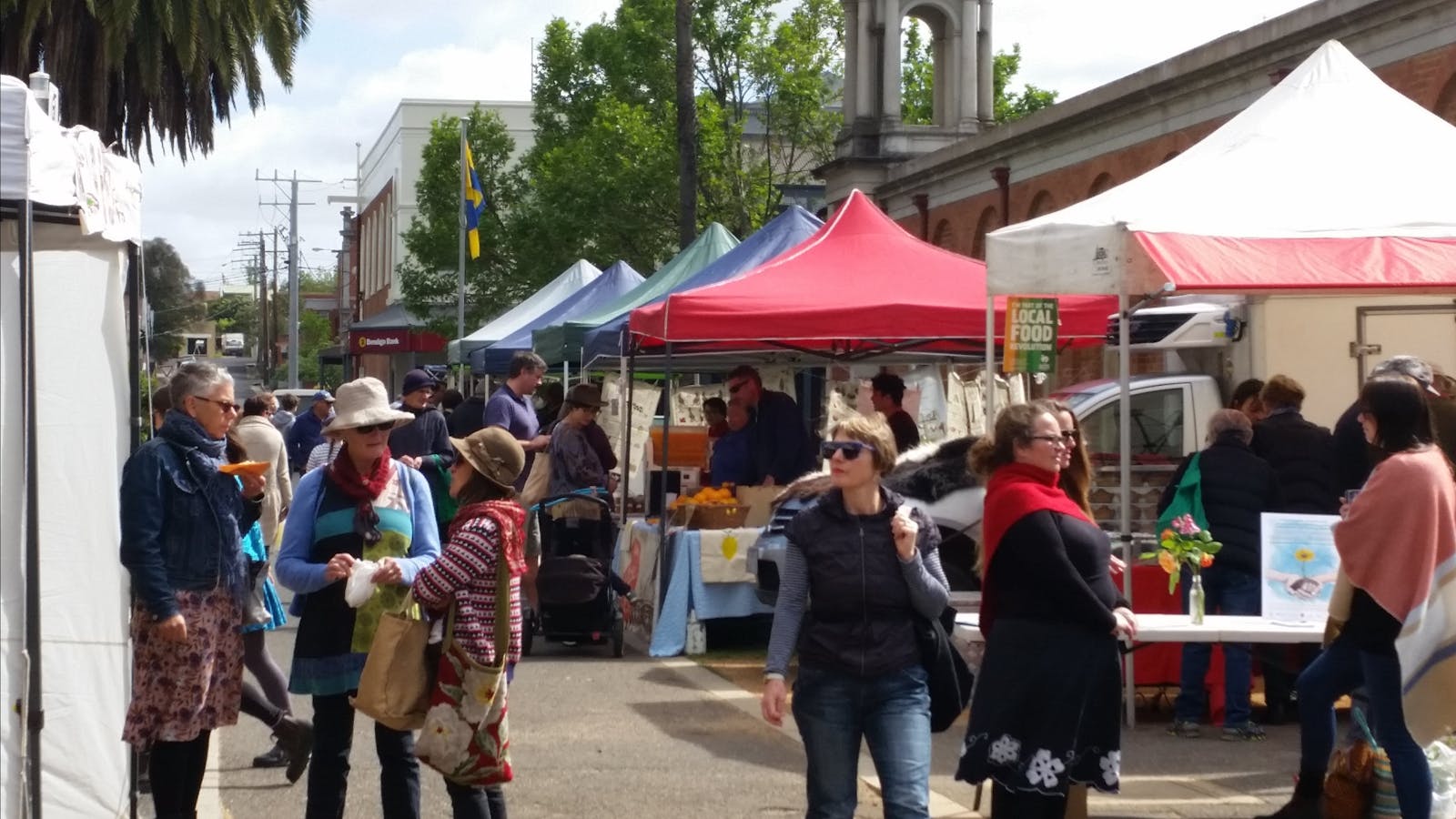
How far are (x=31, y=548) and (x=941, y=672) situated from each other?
2872 mm

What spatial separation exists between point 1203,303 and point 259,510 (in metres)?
11.7

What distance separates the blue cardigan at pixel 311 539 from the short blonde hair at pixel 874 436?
1.48 metres

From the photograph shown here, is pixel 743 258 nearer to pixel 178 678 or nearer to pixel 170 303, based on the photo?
pixel 178 678

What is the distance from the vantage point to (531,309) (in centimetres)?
2791

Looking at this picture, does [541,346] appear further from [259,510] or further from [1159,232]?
[259,510]

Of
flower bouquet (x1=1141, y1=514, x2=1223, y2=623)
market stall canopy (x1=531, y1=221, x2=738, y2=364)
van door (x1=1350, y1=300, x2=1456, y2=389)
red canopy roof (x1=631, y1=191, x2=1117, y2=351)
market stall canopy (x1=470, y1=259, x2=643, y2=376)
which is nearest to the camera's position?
flower bouquet (x1=1141, y1=514, x2=1223, y2=623)

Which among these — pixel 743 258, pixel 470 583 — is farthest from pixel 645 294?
pixel 470 583

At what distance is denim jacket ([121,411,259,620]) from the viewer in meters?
6.40

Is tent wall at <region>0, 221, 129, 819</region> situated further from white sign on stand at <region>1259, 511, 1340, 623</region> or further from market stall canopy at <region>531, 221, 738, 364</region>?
market stall canopy at <region>531, 221, 738, 364</region>

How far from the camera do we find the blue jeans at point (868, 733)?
579 cm

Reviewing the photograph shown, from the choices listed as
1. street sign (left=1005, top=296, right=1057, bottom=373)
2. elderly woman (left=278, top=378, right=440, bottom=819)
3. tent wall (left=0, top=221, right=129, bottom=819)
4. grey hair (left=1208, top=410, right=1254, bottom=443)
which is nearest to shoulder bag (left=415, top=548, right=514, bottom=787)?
elderly woman (left=278, top=378, right=440, bottom=819)

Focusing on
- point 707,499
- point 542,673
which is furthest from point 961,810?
point 707,499

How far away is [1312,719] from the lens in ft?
25.1

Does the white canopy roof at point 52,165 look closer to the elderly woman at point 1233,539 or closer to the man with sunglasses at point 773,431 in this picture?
the elderly woman at point 1233,539
